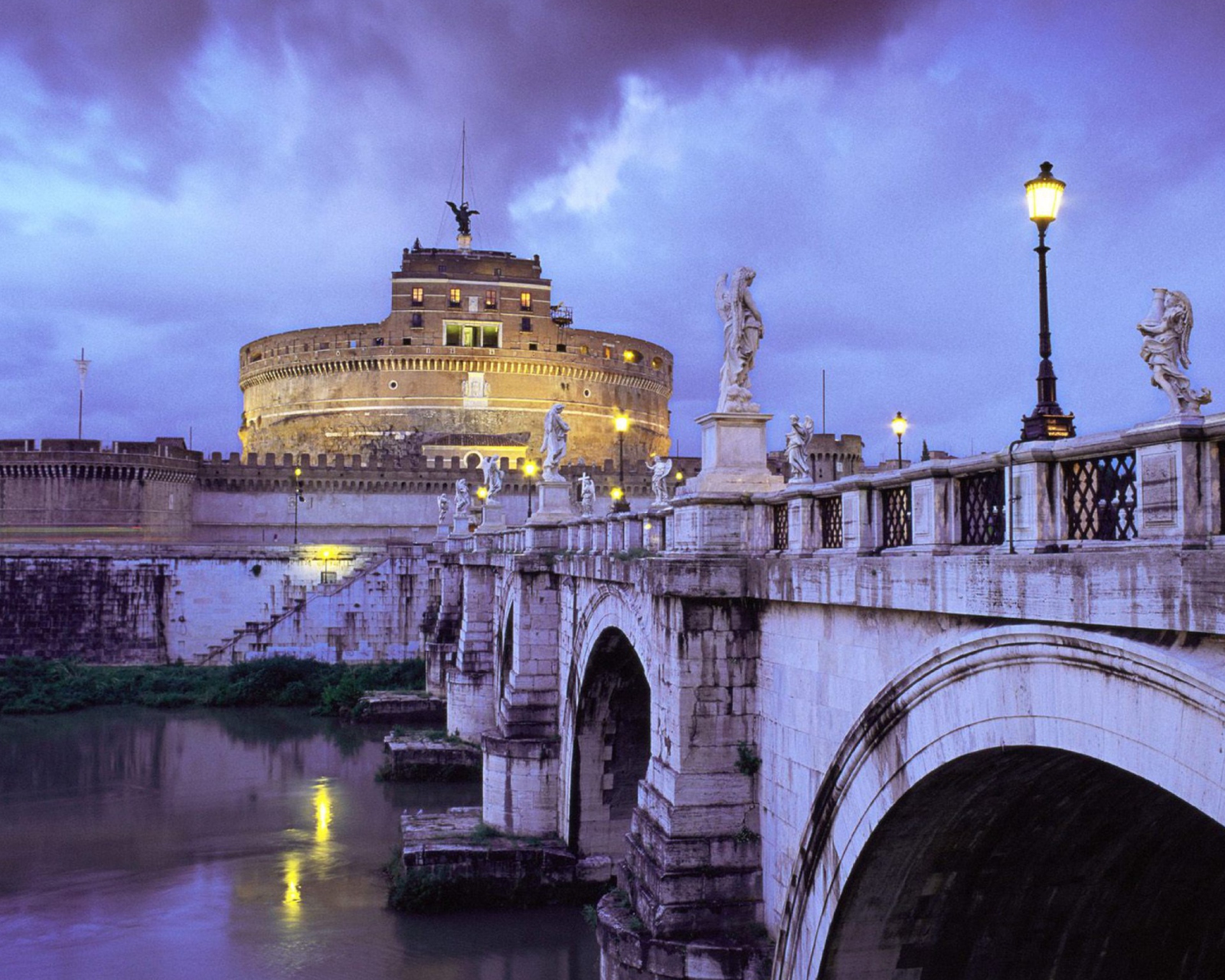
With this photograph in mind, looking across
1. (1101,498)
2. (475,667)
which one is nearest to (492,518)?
(475,667)

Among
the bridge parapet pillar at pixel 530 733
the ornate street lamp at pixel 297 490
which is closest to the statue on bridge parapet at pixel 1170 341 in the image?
the bridge parapet pillar at pixel 530 733

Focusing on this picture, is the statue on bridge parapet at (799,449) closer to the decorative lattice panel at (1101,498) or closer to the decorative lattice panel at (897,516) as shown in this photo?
the decorative lattice panel at (897,516)

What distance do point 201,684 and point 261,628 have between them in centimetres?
362

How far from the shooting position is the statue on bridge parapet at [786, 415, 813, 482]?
11.9 m

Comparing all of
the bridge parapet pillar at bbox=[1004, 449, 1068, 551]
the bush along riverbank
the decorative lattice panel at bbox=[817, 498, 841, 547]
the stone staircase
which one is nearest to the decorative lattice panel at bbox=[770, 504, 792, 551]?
the decorative lattice panel at bbox=[817, 498, 841, 547]

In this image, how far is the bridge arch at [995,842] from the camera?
19.9ft

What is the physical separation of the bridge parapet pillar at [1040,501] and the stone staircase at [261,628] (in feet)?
124

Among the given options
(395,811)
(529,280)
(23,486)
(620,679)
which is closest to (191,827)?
(395,811)

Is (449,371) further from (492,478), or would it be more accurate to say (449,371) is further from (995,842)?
(995,842)

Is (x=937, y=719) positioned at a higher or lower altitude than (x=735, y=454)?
lower

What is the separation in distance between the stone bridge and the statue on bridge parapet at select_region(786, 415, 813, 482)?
156cm

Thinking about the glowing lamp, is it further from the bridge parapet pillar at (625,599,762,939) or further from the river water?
the river water

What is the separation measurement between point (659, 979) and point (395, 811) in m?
14.9

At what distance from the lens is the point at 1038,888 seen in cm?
835
